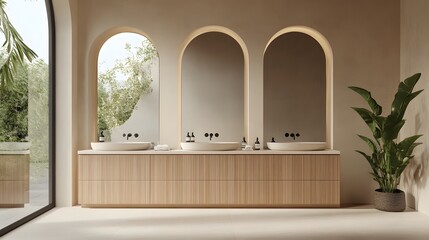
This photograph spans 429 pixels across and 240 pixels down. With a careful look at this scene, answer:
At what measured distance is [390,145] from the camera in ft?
16.8

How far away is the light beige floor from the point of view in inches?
161

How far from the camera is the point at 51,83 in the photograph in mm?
5414

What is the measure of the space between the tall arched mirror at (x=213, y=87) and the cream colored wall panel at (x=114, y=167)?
3.02 feet

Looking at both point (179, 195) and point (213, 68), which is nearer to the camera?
point (179, 195)

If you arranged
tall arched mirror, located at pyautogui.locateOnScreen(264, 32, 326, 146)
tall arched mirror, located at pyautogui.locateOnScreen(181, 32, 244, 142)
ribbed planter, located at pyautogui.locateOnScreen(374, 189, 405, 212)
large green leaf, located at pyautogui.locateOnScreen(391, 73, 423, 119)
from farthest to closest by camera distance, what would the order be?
tall arched mirror, located at pyautogui.locateOnScreen(181, 32, 244, 142) → tall arched mirror, located at pyautogui.locateOnScreen(264, 32, 326, 146) → ribbed planter, located at pyautogui.locateOnScreen(374, 189, 405, 212) → large green leaf, located at pyautogui.locateOnScreen(391, 73, 423, 119)

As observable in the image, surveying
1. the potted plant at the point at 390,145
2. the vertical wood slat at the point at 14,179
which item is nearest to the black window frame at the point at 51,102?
the vertical wood slat at the point at 14,179

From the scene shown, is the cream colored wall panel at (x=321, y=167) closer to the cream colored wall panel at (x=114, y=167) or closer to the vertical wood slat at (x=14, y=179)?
the cream colored wall panel at (x=114, y=167)

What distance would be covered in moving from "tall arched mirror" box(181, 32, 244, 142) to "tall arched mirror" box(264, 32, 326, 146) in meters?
0.44

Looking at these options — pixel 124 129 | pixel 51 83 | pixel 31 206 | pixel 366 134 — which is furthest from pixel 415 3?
pixel 31 206

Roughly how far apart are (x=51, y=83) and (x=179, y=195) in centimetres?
213

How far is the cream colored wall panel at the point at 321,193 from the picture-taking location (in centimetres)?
534

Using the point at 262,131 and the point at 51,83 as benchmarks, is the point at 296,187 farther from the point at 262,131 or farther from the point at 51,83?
the point at 51,83

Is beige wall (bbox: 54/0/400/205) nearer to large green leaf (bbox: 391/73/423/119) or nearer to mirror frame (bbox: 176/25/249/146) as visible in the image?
mirror frame (bbox: 176/25/249/146)

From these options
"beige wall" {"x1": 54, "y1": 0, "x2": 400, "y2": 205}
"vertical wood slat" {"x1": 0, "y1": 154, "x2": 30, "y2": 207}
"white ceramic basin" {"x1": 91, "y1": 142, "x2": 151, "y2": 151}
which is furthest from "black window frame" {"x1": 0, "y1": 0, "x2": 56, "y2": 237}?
"vertical wood slat" {"x1": 0, "y1": 154, "x2": 30, "y2": 207}
